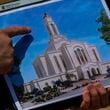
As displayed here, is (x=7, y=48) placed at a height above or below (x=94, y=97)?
above

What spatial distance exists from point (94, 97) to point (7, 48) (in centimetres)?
32

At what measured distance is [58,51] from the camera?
129 cm

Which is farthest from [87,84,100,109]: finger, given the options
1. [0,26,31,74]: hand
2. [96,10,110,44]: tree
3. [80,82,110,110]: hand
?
[0,26,31,74]: hand

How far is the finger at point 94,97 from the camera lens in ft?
4.15

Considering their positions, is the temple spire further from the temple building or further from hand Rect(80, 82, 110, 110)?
hand Rect(80, 82, 110, 110)

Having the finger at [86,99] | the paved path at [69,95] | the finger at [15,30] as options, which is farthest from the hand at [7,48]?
the finger at [86,99]

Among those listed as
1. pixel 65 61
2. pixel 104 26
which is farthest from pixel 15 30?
pixel 104 26

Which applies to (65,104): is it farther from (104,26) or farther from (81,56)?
(104,26)

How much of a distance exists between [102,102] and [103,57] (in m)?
0.15

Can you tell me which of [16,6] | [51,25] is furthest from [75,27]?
[16,6]

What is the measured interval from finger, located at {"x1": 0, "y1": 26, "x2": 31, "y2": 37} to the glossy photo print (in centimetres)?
2

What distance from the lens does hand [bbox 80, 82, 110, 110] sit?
1.26 metres

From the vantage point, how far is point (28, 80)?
126 centimetres

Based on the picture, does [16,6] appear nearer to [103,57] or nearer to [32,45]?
[32,45]
